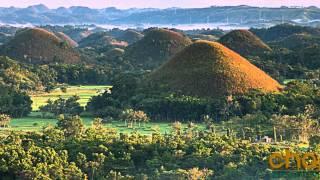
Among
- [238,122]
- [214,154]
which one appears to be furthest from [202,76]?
[214,154]

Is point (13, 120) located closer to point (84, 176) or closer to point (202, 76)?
point (202, 76)

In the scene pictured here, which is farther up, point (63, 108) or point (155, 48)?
point (155, 48)

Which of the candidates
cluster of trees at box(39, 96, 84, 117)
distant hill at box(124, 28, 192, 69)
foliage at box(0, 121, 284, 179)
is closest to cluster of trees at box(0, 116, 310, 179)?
foliage at box(0, 121, 284, 179)

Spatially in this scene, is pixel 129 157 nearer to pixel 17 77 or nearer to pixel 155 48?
pixel 17 77

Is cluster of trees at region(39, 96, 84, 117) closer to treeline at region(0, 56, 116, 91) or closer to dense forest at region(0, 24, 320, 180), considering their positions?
dense forest at region(0, 24, 320, 180)

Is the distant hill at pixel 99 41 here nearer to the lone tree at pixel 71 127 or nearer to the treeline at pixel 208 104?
the treeline at pixel 208 104

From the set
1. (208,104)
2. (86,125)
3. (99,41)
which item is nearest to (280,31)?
(99,41)
